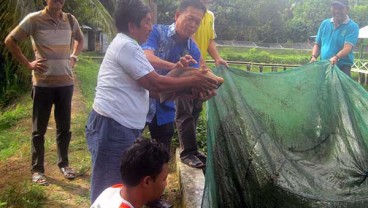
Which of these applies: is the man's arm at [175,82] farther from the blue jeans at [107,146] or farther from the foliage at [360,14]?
the foliage at [360,14]

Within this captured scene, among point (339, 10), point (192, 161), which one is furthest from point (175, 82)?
point (339, 10)

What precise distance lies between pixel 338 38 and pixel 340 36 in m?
0.03

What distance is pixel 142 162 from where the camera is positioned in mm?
1658

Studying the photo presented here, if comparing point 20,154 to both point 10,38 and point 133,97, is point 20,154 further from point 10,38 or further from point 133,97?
point 133,97

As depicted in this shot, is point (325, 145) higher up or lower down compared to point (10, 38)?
lower down

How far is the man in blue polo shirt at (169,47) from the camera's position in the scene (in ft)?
9.86

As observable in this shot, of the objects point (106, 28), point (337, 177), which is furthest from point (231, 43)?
point (337, 177)

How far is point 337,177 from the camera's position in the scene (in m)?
2.92

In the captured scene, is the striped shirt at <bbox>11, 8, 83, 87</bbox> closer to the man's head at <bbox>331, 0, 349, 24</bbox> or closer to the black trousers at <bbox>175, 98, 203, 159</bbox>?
the black trousers at <bbox>175, 98, 203, 159</bbox>

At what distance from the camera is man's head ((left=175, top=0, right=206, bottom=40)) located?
2953mm

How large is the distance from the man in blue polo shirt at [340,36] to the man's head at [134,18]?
3134 mm

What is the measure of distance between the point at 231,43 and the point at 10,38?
36.6 m

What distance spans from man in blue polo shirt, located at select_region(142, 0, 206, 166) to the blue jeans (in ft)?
2.56

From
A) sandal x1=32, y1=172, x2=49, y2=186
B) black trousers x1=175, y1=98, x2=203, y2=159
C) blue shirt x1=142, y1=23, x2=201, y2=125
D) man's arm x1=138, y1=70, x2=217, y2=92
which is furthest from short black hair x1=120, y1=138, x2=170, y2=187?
sandal x1=32, y1=172, x2=49, y2=186
